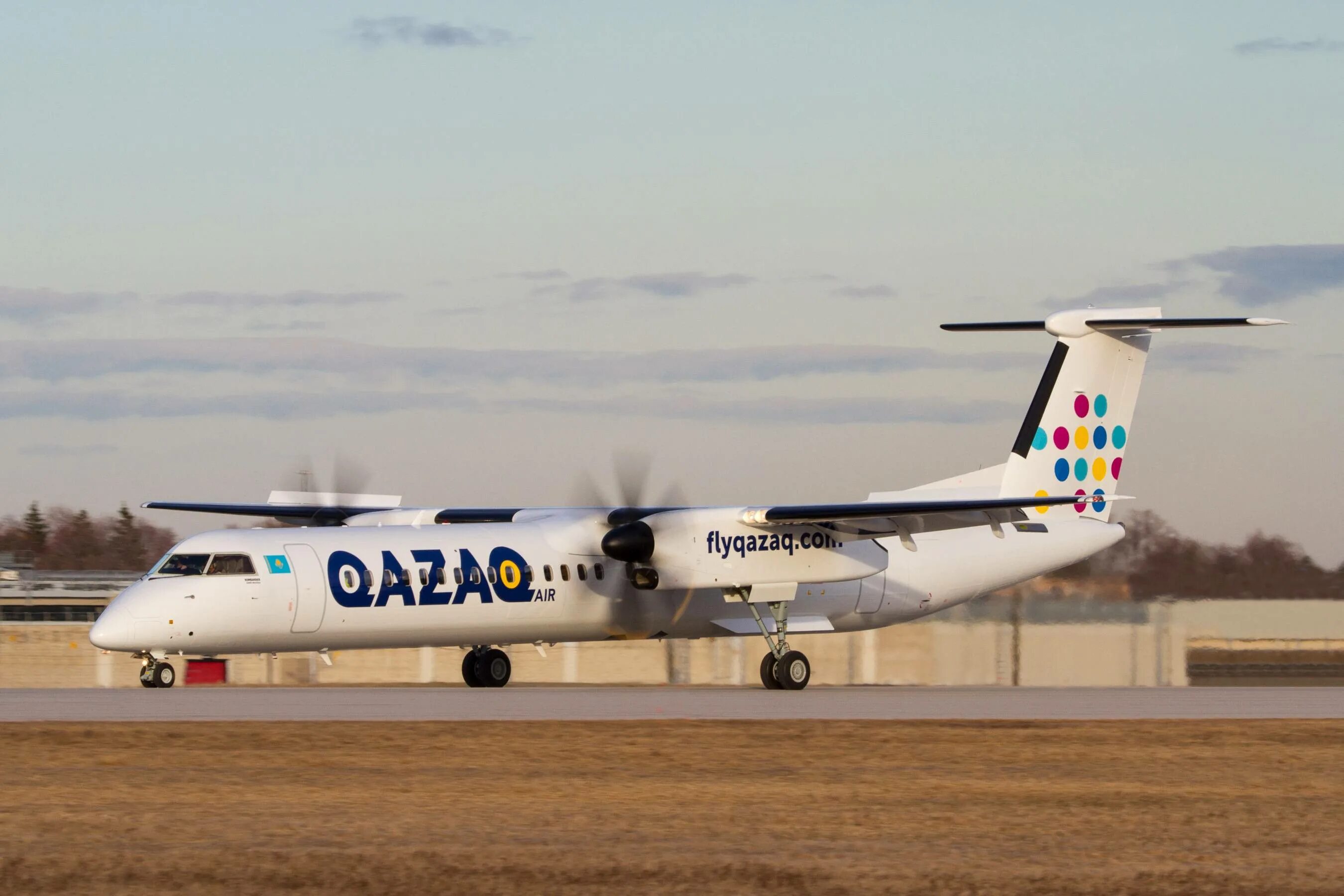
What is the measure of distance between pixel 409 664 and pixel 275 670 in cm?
445

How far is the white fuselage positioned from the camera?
25250 millimetres

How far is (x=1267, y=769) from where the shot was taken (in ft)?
57.4

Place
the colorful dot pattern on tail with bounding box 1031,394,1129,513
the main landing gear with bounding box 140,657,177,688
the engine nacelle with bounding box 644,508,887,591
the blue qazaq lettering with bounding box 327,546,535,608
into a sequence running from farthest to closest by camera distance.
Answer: the colorful dot pattern on tail with bounding box 1031,394,1129,513 < the engine nacelle with bounding box 644,508,887,591 < the blue qazaq lettering with bounding box 327,546,535,608 < the main landing gear with bounding box 140,657,177,688

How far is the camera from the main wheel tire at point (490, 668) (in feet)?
98.7

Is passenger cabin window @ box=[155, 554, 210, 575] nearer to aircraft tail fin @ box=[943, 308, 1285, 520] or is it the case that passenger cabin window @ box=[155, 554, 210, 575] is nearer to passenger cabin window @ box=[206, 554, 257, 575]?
passenger cabin window @ box=[206, 554, 257, 575]

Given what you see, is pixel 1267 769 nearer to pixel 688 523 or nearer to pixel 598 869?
pixel 598 869

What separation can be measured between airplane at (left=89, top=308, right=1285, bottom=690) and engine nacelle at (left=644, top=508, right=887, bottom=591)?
0.09ft

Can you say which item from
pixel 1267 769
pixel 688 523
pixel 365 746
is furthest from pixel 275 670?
pixel 1267 769

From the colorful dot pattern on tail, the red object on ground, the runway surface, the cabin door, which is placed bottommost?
the red object on ground

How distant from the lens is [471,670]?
30.1m

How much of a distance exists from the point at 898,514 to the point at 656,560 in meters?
4.08

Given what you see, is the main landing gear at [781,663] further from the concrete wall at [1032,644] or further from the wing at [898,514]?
the concrete wall at [1032,644]

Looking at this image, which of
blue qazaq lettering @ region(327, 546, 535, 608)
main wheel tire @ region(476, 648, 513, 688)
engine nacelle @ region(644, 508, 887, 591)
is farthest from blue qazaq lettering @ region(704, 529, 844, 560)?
main wheel tire @ region(476, 648, 513, 688)

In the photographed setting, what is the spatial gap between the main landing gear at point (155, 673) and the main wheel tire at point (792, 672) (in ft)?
32.8
